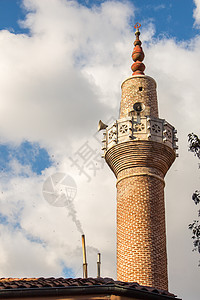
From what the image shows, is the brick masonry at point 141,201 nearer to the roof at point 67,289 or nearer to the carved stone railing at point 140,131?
the carved stone railing at point 140,131

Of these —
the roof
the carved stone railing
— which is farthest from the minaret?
the roof

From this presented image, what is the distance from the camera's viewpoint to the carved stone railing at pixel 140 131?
17.1 meters

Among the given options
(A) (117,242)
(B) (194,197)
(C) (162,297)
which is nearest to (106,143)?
(A) (117,242)

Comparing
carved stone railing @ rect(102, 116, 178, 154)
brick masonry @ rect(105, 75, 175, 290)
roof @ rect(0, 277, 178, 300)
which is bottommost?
roof @ rect(0, 277, 178, 300)

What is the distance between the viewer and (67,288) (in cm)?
1012

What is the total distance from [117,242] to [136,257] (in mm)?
1049

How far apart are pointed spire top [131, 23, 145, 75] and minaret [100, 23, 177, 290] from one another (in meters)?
0.12

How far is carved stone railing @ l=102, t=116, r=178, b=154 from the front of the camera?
17.1 meters

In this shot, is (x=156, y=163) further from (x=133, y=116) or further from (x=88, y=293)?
(x=88, y=293)

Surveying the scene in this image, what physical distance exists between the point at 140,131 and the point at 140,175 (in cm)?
150

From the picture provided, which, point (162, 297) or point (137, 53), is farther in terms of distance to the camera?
point (137, 53)

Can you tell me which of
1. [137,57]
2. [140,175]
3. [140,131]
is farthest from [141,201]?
[137,57]

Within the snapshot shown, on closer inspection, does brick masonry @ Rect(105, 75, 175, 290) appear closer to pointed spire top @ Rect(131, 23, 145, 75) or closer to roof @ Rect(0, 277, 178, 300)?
pointed spire top @ Rect(131, 23, 145, 75)

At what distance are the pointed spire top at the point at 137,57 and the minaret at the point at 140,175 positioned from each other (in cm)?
12
